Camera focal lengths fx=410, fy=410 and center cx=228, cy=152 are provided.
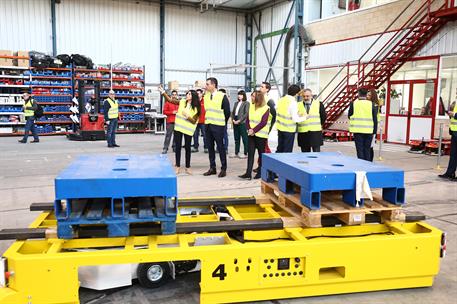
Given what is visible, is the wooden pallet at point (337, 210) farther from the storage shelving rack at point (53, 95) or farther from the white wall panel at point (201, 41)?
the white wall panel at point (201, 41)

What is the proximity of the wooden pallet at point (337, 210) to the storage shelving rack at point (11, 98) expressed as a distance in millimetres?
15494

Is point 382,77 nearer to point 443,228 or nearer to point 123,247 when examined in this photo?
point 443,228

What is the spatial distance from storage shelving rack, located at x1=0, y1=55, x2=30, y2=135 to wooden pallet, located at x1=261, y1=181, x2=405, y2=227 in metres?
15.5

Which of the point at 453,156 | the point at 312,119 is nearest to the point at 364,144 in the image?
the point at 312,119

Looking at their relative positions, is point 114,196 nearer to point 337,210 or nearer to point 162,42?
point 337,210

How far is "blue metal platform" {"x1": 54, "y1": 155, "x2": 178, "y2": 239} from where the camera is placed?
2.72 meters

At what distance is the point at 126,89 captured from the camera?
18547 mm

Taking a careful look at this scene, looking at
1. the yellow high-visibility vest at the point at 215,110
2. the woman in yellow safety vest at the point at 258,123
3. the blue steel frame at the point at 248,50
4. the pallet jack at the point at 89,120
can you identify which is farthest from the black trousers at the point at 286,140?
the blue steel frame at the point at 248,50

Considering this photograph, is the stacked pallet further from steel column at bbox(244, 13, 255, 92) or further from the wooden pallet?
steel column at bbox(244, 13, 255, 92)

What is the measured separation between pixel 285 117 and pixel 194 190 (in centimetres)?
200

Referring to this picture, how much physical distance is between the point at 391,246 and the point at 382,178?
514 millimetres

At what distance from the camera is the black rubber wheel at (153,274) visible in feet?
10.1

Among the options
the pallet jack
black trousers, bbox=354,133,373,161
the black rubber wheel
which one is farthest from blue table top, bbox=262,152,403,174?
the pallet jack

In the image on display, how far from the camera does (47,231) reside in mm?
2973
